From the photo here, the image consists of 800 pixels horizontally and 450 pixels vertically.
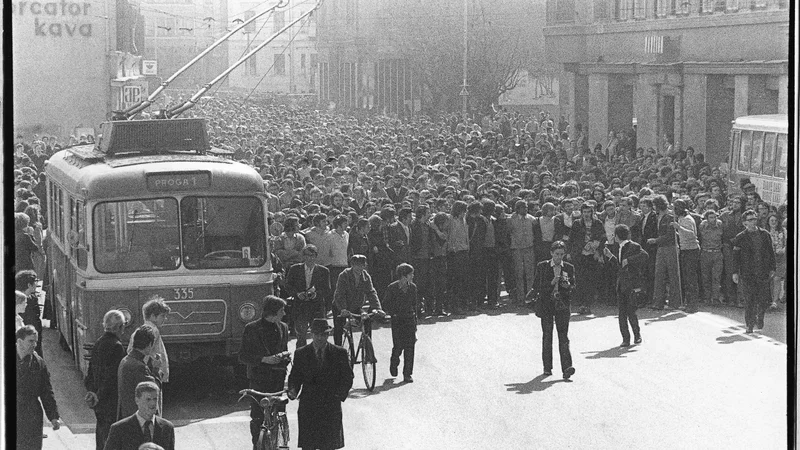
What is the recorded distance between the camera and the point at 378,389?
431 inches

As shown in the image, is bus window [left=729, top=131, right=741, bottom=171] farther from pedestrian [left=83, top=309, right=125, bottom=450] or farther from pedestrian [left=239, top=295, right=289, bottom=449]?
pedestrian [left=83, top=309, right=125, bottom=450]

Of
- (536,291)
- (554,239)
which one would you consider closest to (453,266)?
(554,239)

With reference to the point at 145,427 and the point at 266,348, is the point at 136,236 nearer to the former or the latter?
the point at 266,348

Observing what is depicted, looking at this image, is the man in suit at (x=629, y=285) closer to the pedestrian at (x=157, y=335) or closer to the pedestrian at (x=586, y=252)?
the pedestrian at (x=586, y=252)

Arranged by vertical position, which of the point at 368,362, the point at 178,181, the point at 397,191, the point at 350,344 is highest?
the point at 178,181

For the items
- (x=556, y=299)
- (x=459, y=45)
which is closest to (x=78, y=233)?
(x=556, y=299)

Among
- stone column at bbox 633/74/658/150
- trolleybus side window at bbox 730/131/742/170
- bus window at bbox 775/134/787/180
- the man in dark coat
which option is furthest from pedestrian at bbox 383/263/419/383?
stone column at bbox 633/74/658/150

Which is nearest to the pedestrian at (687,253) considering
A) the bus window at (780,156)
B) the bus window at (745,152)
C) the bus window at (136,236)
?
the bus window at (780,156)

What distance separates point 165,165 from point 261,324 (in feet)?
6.42

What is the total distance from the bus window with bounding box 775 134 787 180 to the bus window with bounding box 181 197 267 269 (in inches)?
277

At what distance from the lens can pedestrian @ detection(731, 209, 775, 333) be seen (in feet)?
41.1

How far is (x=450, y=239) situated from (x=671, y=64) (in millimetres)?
6333

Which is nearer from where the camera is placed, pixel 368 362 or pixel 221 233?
pixel 221 233

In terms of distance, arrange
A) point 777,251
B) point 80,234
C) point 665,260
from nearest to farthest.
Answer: point 80,234
point 777,251
point 665,260
